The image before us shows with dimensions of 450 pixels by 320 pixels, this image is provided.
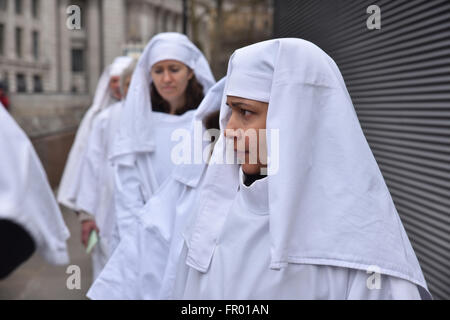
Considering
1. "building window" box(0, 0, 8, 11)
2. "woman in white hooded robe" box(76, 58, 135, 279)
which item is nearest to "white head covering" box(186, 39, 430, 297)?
"woman in white hooded robe" box(76, 58, 135, 279)

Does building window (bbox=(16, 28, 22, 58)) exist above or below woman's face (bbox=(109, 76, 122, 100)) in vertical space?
above

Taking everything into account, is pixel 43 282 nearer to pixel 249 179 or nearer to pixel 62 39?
pixel 249 179

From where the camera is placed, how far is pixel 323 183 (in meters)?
1.79

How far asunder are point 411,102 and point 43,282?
158 inches

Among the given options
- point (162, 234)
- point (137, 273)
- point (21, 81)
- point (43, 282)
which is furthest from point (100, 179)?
point (21, 81)

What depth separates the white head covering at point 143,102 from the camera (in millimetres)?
4008

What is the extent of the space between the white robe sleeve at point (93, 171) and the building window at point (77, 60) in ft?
206

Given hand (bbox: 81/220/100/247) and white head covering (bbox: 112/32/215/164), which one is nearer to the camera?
white head covering (bbox: 112/32/215/164)

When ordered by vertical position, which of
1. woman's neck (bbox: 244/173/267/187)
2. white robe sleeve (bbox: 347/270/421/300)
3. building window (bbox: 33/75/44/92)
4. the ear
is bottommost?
white robe sleeve (bbox: 347/270/421/300)

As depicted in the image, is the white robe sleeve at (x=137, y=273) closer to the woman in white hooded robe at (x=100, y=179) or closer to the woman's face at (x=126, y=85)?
the woman in white hooded robe at (x=100, y=179)

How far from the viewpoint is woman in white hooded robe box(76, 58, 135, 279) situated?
5.13 metres

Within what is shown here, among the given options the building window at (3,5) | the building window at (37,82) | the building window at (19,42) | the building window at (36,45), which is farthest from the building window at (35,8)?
the building window at (37,82)

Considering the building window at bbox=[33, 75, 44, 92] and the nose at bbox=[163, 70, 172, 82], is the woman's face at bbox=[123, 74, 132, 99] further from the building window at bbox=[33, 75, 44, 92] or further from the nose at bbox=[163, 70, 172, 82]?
the building window at bbox=[33, 75, 44, 92]

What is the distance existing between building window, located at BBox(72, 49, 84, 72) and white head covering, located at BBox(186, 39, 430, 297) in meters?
66.4
